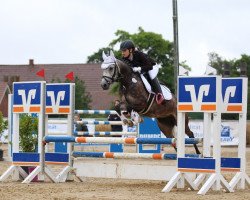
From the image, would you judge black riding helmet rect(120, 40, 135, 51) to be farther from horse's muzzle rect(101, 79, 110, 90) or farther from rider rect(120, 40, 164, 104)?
horse's muzzle rect(101, 79, 110, 90)

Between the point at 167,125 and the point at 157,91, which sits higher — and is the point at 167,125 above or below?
below

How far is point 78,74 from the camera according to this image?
5584 centimetres

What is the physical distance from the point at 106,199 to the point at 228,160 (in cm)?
213

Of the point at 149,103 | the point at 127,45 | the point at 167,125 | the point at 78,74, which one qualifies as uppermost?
the point at 78,74

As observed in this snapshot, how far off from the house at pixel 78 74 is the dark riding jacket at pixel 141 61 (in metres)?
41.6

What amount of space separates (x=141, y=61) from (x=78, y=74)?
45564mm

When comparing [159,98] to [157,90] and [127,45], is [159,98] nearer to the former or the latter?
[157,90]

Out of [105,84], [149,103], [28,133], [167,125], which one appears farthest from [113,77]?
[28,133]

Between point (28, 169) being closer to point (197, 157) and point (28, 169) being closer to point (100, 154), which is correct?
point (100, 154)

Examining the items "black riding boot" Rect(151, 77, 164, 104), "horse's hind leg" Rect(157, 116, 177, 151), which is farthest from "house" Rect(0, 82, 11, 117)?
"black riding boot" Rect(151, 77, 164, 104)

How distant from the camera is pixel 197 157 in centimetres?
915

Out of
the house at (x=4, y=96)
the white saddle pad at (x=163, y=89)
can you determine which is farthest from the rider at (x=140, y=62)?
the house at (x=4, y=96)

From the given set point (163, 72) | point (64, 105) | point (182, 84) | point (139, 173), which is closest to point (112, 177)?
point (139, 173)

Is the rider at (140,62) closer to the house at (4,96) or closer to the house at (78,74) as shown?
the house at (4,96)
